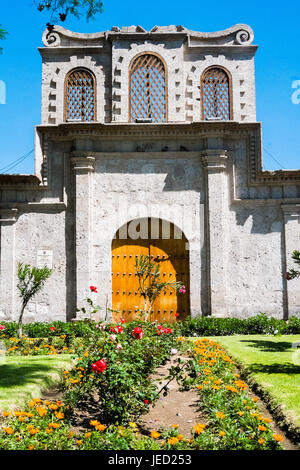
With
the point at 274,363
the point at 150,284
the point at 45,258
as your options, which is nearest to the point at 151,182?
the point at 150,284

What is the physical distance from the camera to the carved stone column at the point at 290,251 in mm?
11484

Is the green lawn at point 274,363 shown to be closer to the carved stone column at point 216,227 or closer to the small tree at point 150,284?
the small tree at point 150,284

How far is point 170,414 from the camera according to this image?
4.68 meters

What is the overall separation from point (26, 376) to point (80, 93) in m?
8.99

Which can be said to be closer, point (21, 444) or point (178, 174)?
point (21, 444)

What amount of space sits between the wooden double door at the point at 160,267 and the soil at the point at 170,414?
6105 mm

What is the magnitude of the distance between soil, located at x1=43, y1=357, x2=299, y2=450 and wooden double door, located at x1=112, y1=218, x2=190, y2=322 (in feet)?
20.0

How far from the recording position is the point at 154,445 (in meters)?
3.60

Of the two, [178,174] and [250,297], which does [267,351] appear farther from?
[178,174]

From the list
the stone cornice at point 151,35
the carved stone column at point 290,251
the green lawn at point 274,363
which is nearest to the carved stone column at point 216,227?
the carved stone column at point 290,251

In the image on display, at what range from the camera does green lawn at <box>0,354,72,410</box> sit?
492cm

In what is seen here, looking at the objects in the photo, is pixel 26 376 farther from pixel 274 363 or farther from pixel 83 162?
pixel 83 162

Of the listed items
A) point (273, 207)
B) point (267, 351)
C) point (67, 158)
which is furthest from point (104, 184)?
point (267, 351)

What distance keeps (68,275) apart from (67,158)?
3.34 m
